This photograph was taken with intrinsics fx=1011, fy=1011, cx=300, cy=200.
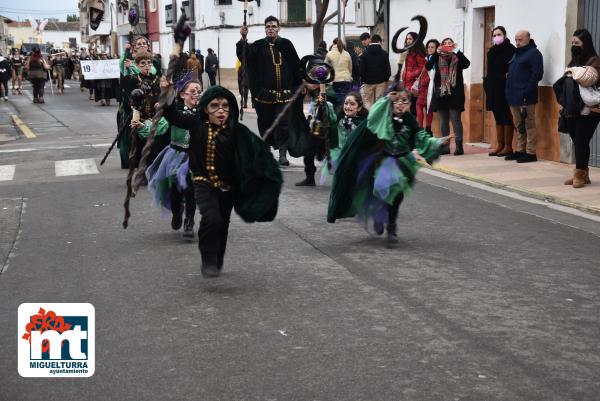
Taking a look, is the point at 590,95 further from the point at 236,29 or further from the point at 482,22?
the point at 236,29

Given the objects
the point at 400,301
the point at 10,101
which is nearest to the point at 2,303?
the point at 400,301

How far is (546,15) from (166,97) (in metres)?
9.69

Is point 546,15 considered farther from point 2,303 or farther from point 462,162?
point 2,303

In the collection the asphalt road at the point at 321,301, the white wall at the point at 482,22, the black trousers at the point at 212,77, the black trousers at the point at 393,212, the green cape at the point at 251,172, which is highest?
the white wall at the point at 482,22

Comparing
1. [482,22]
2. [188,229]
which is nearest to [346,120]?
[188,229]

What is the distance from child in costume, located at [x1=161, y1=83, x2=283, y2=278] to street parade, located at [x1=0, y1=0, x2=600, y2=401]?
16 mm

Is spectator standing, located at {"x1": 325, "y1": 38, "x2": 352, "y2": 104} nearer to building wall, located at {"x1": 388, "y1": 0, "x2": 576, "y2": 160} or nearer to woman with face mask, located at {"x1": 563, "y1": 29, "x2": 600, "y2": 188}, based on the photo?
building wall, located at {"x1": 388, "y1": 0, "x2": 576, "y2": 160}

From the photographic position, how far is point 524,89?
581 inches

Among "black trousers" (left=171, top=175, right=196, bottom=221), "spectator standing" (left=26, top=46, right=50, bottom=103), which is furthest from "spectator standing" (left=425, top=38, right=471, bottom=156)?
"spectator standing" (left=26, top=46, right=50, bottom=103)

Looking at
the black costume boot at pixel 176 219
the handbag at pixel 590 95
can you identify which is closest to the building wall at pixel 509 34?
the handbag at pixel 590 95

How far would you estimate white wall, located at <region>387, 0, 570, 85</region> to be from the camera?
14961 millimetres

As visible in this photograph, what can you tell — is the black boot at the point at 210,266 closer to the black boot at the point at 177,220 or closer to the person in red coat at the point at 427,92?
the black boot at the point at 177,220

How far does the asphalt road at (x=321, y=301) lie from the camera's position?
520cm

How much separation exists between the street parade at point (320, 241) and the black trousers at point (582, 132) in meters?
0.03
